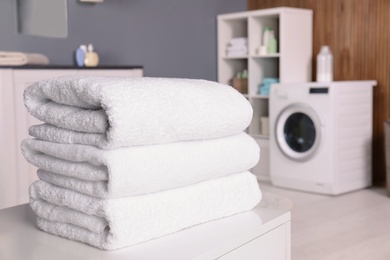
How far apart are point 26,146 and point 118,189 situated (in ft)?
0.87

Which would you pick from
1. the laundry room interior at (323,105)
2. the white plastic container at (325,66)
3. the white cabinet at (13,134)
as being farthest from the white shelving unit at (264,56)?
the white cabinet at (13,134)

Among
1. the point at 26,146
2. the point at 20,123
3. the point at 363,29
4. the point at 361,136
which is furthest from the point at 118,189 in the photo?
the point at 363,29

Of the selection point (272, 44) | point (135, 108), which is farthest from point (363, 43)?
point (135, 108)

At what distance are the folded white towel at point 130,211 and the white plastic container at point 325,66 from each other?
12.0 feet

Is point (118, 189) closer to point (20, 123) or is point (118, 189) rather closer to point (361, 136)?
point (20, 123)

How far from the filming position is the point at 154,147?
87 centimetres

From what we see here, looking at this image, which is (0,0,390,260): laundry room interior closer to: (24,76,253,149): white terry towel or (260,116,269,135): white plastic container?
(24,76,253,149): white terry towel

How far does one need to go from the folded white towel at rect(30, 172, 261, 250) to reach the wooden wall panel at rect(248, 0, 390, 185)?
12.3 ft

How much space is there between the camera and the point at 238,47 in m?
5.06

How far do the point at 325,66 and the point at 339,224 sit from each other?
5.50 feet

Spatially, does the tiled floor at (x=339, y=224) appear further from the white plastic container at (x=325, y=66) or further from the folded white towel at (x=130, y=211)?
the folded white towel at (x=130, y=211)

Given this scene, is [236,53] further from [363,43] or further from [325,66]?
[363,43]

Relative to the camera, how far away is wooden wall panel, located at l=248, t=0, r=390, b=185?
441cm

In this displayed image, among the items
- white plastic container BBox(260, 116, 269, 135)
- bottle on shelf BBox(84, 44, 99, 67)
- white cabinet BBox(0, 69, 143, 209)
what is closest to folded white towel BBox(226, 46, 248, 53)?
white plastic container BBox(260, 116, 269, 135)
